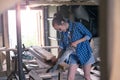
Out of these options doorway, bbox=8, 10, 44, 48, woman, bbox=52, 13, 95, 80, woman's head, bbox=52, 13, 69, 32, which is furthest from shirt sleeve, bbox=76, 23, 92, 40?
doorway, bbox=8, 10, 44, 48

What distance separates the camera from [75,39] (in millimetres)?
3408

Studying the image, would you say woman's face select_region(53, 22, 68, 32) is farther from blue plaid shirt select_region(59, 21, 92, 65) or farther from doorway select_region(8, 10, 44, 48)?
doorway select_region(8, 10, 44, 48)

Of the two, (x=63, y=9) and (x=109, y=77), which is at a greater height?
(x=63, y=9)

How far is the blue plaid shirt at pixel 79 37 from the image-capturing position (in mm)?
3404

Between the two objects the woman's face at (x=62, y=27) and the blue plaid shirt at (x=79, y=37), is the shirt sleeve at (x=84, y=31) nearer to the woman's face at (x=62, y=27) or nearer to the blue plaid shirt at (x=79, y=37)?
the blue plaid shirt at (x=79, y=37)

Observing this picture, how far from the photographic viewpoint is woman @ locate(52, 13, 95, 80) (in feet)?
10.9

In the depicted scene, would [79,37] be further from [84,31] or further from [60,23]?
[60,23]

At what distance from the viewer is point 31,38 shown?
9.20 metres

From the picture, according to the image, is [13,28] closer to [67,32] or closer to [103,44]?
[67,32]

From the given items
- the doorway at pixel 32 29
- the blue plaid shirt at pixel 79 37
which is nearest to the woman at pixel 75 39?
the blue plaid shirt at pixel 79 37

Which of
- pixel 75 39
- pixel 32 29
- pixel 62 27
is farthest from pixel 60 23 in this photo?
pixel 32 29

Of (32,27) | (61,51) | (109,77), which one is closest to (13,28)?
(32,27)

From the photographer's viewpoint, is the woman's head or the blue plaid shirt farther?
the blue plaid shirt

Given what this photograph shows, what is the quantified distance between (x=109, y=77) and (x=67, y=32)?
281cm
